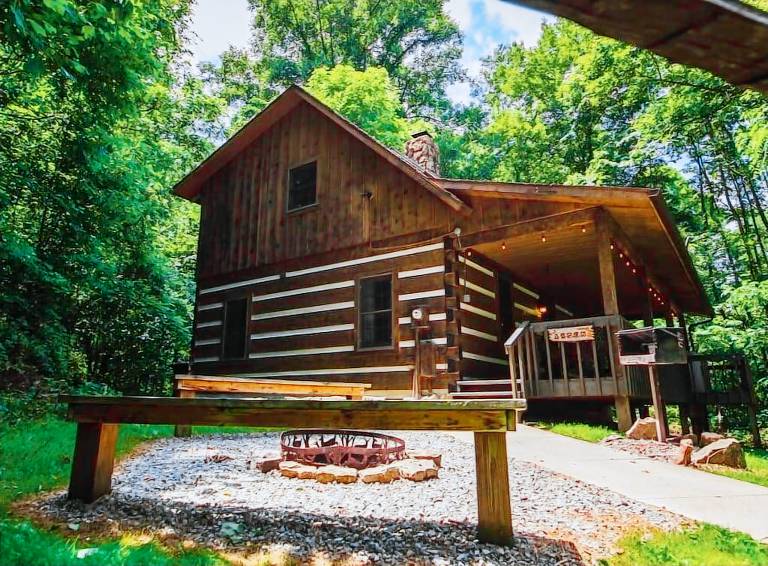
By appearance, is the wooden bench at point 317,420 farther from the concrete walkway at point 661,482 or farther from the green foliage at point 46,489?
the concrete walkway at point 661,482

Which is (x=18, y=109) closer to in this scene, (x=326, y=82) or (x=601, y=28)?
(x=601, y=28)

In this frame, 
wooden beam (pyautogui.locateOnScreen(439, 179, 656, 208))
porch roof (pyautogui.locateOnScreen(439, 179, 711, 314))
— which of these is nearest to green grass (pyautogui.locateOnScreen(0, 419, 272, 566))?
wooden beam (pyautogui.locateOnScreen(439, 179, 656, 208))

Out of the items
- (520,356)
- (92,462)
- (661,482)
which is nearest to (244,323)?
(520,356)

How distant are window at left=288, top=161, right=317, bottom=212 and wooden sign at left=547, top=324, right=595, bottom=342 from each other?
6.83m

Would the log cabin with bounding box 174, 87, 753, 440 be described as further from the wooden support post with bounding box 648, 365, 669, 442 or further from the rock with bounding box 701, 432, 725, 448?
the rock with bounding box 701, 432, 725, 448

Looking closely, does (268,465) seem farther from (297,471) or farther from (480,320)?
(480,320)

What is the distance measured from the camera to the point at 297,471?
15.1 feet

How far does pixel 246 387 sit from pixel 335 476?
9.61 feet

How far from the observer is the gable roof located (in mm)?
10016

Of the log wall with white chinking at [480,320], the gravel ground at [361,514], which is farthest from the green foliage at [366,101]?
the gravel ground at [361,514]

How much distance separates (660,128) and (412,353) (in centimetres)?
1163

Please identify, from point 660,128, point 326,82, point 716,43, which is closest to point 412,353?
point 716,43

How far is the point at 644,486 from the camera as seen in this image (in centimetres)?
443

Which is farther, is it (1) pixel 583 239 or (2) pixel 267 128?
(2) pixel 267 128
